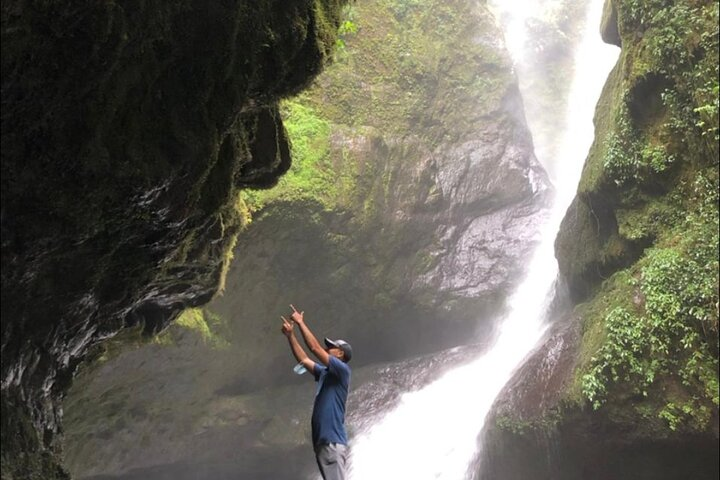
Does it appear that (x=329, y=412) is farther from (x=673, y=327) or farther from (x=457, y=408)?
(x=457, y=408)

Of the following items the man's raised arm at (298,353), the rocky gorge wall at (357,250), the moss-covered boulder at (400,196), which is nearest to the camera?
the man's raised arm at (298,353)

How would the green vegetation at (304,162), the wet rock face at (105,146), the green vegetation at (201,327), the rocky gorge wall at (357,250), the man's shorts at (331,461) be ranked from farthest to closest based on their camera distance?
the rocky gorge wall at (357,250) < the green vegetation at (304,162) < the green vegetation at (201,327) < the man's shorts at (331,461) < the wet rock face at (105,146)

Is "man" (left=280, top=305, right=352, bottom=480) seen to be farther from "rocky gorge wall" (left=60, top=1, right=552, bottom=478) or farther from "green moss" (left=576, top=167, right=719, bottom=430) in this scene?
"rocky gorge wall" (left=60, top=1, right=552, bottom=478)

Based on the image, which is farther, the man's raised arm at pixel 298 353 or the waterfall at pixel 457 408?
the waterfall at pixel 457 408

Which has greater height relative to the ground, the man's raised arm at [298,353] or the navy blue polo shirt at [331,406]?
the man's raised arm at [298,353]

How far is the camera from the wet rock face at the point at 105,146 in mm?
3689

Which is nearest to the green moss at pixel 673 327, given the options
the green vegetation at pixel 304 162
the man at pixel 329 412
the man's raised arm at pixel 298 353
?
the man at pixel 329 412

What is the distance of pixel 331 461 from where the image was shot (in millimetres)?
4523

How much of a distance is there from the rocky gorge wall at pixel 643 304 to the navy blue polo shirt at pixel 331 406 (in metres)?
4.30

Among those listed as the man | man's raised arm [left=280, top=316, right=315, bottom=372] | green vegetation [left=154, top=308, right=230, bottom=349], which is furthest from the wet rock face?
green vegetation [left=154, top=308, right=230, bottom=349]

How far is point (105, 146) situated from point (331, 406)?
2.60m

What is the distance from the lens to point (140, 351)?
1115 centimetres

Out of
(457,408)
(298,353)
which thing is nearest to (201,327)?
(457,408)

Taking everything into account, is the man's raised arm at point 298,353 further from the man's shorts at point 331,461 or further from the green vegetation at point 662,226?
the green vegetation at point 662,226
